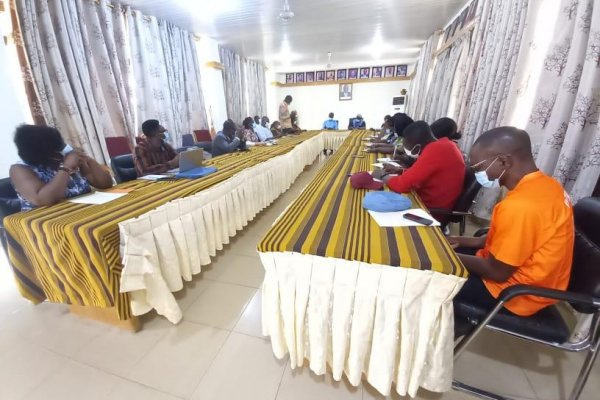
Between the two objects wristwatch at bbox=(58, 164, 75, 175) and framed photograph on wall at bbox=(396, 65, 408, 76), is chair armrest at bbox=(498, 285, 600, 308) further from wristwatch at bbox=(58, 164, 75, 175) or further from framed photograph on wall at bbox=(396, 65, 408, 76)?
framed photograph on wall at bbox=(396, 65, 408, 76)

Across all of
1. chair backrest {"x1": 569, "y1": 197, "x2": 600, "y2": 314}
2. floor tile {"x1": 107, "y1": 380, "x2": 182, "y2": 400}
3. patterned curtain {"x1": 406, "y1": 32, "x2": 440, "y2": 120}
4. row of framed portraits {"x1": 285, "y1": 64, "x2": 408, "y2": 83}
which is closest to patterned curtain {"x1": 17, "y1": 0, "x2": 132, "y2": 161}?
floor tile {"x1": 107, "y1": 380, "x2": 182, "y2": 400}

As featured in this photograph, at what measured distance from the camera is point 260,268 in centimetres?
198

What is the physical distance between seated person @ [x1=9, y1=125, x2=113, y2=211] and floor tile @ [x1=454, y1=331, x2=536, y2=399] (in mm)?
2357

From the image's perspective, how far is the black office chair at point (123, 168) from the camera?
2.16 meters

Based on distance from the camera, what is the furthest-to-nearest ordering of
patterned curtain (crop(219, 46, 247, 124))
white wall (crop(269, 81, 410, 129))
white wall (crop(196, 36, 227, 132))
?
white wall (crop(269, 81, 410, 129))
patterned curtain (crop(219, 46, 247, 124))
white wall (crop(196, 36, 227, 132))

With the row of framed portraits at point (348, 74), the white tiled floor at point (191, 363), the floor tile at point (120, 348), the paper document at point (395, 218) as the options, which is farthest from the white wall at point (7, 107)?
the row of framed portraits at point (348, 74)

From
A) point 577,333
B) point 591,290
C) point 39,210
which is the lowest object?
point 577,333

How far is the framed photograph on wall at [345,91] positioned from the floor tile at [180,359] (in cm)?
1026

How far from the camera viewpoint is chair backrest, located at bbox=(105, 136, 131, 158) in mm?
3307

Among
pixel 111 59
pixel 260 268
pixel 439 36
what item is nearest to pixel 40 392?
pixel 260 268

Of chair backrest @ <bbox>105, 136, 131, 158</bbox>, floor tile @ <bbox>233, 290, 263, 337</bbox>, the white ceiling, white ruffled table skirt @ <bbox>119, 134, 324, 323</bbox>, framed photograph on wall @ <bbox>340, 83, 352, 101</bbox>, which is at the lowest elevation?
floor tile @ <bbox>233, 290, 263, 337</bbox>

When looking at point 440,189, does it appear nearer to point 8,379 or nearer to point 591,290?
point 591,290

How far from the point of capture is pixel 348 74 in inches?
377

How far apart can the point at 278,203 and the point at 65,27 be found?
3.32 metres
